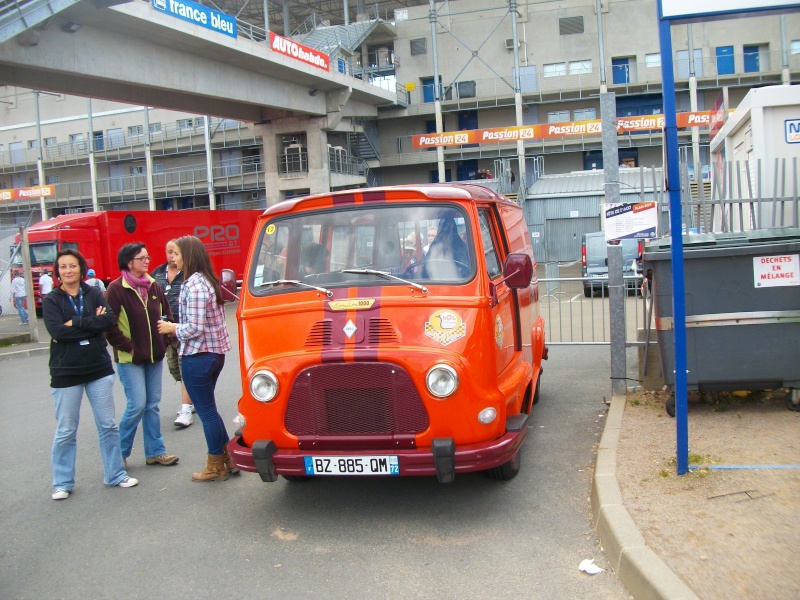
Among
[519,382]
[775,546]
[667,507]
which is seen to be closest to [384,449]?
[519,382]

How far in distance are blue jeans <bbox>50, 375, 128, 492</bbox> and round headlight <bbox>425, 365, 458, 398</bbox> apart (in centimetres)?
274

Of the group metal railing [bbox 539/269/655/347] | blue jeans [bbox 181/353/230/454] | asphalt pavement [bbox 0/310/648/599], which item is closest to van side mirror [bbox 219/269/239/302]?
blue jeans [bbox 181/353/230/454]

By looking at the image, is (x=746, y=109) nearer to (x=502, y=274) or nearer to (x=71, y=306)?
(x=502, y=274)

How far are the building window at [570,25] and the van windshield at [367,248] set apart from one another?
45540 millimetres

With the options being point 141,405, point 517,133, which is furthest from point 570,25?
point 141,405

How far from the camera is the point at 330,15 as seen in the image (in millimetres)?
52531

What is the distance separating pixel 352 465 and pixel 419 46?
1872 inches

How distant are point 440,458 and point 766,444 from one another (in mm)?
2694

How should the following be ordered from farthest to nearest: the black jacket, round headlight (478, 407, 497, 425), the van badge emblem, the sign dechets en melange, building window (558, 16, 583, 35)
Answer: building window (558, 16, 583, 35) → the sign dechets en melange → the black jacket → the van badge emblem → round headlight (478, 407, 497, 425)

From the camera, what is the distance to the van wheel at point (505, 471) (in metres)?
5.59

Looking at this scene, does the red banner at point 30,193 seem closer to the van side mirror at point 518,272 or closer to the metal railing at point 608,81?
the metal railing at point 608,81

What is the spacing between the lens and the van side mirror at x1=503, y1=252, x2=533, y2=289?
5418mm

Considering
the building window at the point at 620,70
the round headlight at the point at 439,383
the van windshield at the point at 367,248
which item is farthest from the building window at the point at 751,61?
the round headlight at the point at 439,383

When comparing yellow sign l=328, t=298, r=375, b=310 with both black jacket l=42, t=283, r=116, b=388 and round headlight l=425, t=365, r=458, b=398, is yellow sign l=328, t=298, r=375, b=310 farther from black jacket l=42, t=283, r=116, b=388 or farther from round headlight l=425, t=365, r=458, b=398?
black jacket l=42, t=283, r=116, b=388
